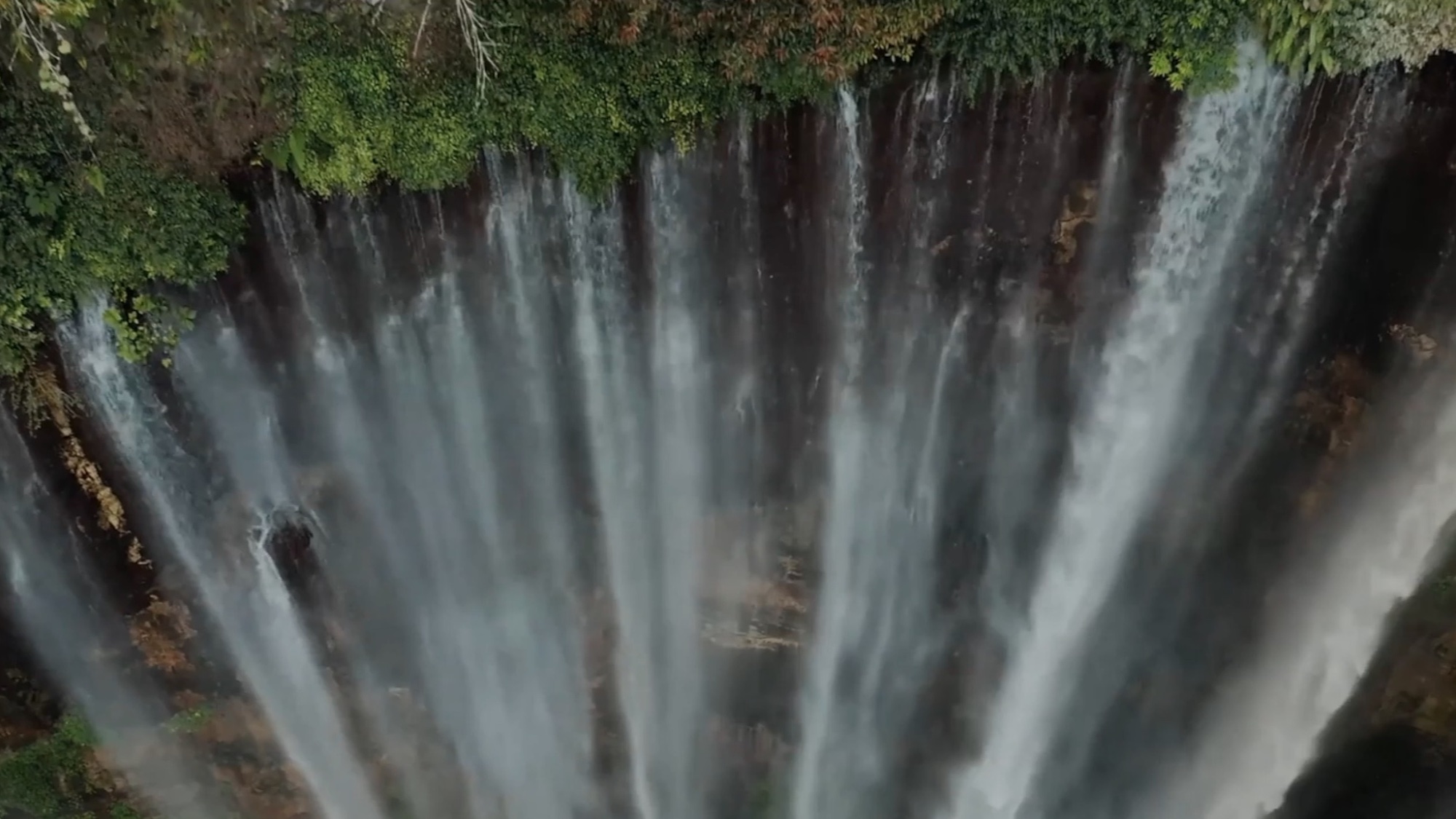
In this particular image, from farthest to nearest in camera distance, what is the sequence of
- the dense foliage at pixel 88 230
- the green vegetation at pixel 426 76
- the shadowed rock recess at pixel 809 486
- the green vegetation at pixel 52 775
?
the green vegetation at pixel 52 775, the shadowed rock recess at pixel 809 486, the dense foliage at pixel 88 230, the green vegetation at pixel 426 76

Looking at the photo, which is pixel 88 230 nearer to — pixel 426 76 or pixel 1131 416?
pixel 426 76

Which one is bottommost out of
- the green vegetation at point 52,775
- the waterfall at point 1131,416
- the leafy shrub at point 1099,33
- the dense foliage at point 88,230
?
the waterfall at point 1131,416

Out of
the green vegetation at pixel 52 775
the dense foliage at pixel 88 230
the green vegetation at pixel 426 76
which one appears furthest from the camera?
the green vegetation at pixel 52 775

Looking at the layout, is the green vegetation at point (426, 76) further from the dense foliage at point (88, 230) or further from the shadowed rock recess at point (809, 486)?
the shadowed rock recess at point (809, 486)

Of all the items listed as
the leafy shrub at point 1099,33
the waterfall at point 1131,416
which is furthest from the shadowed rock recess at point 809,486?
the leafy shrub at point 1099,33

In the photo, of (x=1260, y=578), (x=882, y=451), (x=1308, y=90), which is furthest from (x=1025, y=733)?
(x=1308, y=90)

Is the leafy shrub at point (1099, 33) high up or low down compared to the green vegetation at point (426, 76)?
down

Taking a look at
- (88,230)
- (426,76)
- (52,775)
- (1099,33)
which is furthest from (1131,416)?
(52,775)
